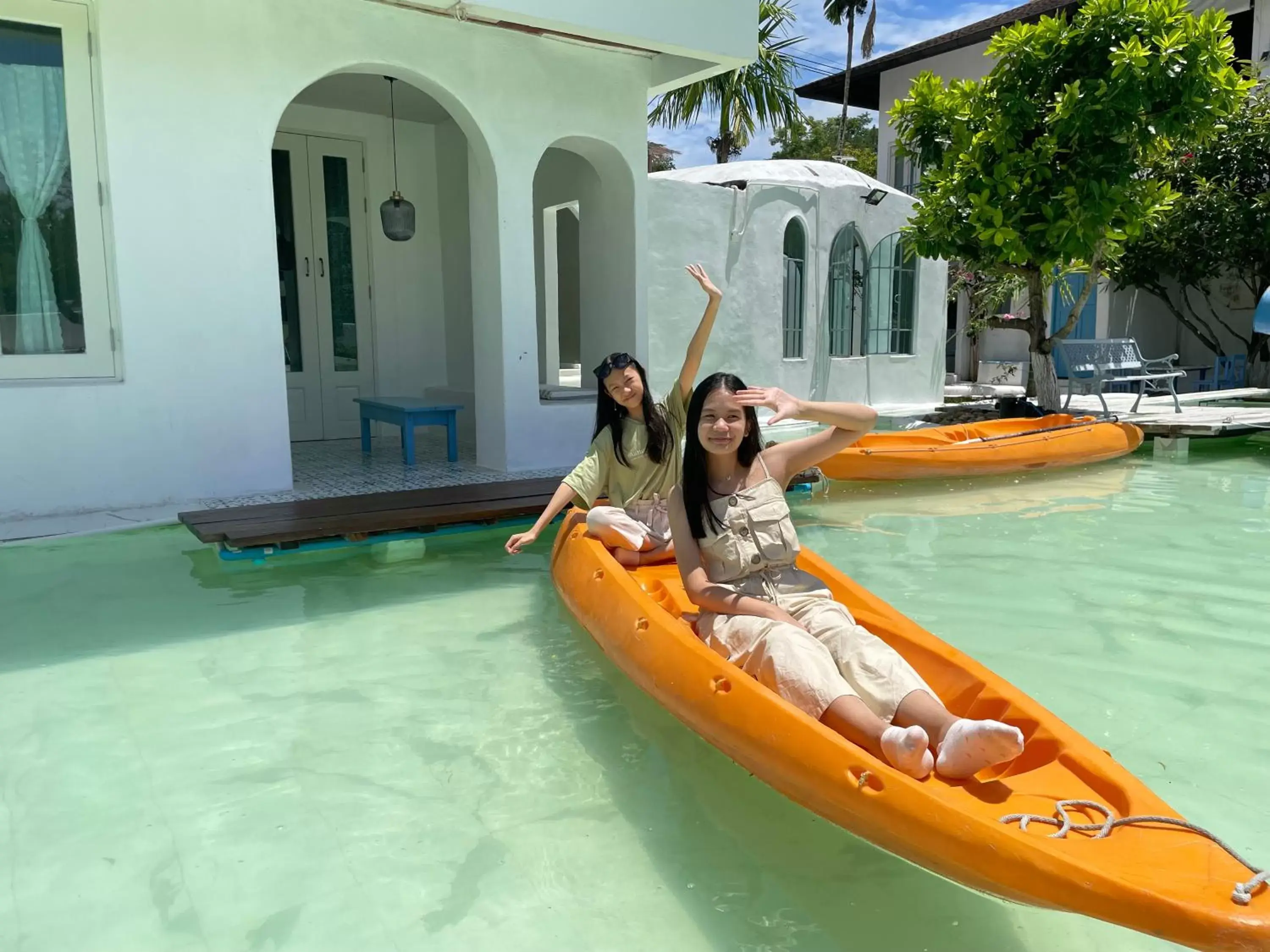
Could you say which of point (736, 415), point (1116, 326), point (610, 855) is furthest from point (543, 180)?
point (1116, 326)

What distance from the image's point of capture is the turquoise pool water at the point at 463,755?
7.71 feet

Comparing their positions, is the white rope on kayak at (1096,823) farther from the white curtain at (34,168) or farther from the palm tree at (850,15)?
the palm tree at (850,15)

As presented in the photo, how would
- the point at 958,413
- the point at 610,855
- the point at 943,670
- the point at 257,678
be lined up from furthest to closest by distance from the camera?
the point at 958,413
the point at 257,678
the point at 943,670
the point at 610,855

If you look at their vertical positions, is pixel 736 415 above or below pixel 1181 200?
below

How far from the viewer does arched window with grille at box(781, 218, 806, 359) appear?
1188 centimetres

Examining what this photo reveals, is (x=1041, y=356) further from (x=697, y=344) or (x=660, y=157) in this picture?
(x=660, y=157)

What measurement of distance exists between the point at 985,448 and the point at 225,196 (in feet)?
19.9

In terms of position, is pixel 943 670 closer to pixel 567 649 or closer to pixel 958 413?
pixel 567 649

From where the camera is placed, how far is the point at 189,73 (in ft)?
19.1

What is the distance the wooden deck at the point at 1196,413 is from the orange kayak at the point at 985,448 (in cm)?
72

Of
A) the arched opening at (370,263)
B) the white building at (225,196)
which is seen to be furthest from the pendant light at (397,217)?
the white building at (225,196)

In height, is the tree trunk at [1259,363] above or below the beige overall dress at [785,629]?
above

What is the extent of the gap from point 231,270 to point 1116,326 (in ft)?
49.2

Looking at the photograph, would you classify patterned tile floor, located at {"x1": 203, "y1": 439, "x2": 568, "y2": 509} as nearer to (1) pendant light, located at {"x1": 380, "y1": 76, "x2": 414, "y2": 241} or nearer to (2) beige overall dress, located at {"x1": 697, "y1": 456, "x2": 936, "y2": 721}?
(1) pendant light, located at {"x1": 380, "y1": 76, "x2": 414, "y2": 241}
